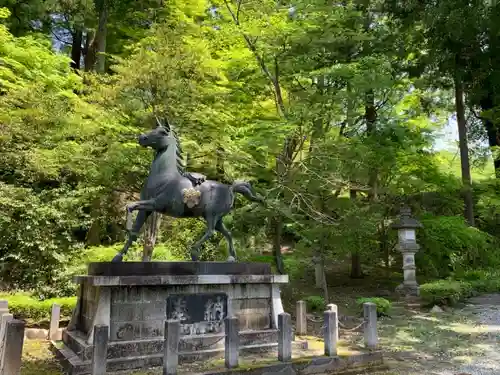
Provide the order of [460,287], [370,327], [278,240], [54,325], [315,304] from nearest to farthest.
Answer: [370,327]
[54,325]
[315,304]
[278,240]
[460,287]

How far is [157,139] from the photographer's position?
757 centimetres

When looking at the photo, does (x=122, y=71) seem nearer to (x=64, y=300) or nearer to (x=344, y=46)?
(x=64, y=300)

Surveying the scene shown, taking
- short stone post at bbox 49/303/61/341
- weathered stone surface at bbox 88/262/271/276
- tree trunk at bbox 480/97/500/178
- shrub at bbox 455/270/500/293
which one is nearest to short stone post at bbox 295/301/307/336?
weathered stone surface at bbox 88/262/271/276

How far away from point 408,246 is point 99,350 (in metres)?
12.2

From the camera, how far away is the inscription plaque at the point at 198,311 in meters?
6.91

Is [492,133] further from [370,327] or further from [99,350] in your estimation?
[99,350]

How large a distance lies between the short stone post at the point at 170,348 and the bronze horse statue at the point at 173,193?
5.98 feet

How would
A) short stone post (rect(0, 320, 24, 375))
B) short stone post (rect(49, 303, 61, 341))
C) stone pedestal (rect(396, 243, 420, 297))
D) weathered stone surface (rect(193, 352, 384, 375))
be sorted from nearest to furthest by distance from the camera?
short stone post (rect(0, 320, 24, 375)), weathered stone surface (rect(193, 352, 384, 375)), short stone post (rect(49, 303, 61, 341)), stone pedestal (rect(396, 243, 420, 297))

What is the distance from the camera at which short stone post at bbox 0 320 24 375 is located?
196 inches

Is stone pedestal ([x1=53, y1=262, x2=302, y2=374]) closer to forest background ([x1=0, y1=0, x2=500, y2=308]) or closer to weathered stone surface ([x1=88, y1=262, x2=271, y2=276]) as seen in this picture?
weathered stone surface ([x1=88, y1=262, x2=271, y2=276])

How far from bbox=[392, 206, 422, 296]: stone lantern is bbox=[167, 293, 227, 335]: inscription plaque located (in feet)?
31.7

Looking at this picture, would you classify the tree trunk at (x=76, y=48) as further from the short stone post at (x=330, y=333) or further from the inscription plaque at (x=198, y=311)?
the short stone post at (x=330, y=333)

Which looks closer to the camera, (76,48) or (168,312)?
(168,312)

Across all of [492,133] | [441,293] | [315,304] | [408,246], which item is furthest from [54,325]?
[492,133]
